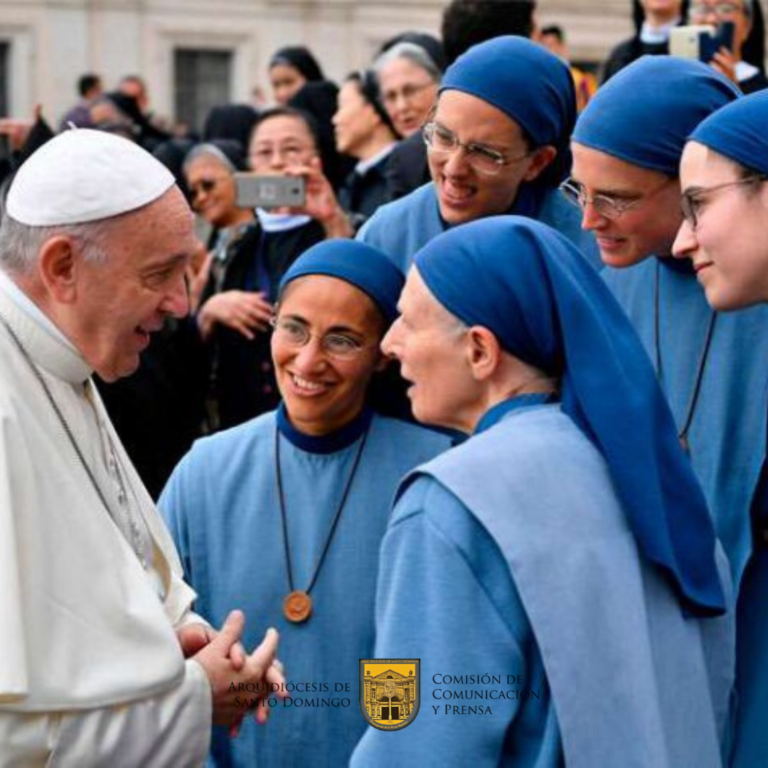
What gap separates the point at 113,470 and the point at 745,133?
57.5 inches

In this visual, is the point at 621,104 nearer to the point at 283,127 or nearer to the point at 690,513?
the point at 690,513

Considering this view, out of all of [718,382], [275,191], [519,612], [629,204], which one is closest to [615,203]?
[629,204]

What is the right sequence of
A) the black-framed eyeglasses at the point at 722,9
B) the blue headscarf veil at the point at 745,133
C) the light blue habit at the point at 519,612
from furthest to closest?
the black-framed eyeglasses at the point at 722,9, the blue headscarf veil at the point at 745,133, the light blue habit at the point at 519,612

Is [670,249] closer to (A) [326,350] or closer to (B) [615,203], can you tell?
(B) [615,203]

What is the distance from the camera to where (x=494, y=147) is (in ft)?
17.4

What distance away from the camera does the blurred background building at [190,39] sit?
1030 inches

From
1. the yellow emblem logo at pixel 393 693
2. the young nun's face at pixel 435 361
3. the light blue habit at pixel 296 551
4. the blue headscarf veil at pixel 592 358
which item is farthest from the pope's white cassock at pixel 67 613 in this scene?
the light blue habit at pixel 296 551

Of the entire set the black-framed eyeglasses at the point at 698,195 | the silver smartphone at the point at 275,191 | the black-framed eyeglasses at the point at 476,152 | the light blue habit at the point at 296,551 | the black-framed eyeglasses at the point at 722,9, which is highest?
the black-framed eyeglasses at the point at 698,195

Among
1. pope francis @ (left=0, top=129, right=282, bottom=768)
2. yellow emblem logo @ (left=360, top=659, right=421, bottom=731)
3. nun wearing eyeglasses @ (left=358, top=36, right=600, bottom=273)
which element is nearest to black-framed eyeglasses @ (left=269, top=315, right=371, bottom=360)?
nun wearing eyeglasses @ (left=358, top=36, right=600, bottom=273)

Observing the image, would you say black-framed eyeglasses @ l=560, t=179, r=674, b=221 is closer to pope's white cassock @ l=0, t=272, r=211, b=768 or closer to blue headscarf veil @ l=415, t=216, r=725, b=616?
blue headscarf veil @ l=415, t=216, r=725, b=616

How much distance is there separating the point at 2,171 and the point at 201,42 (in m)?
15.7

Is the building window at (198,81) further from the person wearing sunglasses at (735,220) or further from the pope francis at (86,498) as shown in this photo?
the pope francis at (86,498)

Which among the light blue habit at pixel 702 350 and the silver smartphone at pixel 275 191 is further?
the silver smartphone at pixel 275 191

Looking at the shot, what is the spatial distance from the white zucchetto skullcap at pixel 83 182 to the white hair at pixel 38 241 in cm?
1
